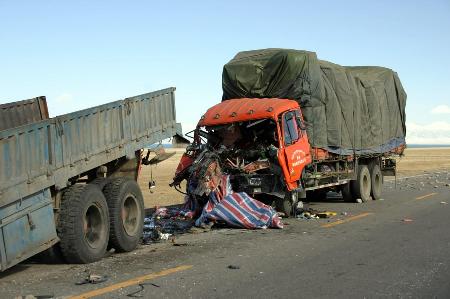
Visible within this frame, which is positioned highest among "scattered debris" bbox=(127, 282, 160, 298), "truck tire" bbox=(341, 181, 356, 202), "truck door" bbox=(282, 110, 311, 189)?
"truck door" bbox=(282, 110, 311, 189)

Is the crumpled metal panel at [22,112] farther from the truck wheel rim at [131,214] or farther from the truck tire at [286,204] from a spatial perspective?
the truck tire at [286,204]

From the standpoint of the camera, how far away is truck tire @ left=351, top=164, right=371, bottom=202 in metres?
17.1

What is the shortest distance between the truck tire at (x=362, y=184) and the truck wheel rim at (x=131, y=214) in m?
9.21

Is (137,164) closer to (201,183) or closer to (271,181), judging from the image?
(201,183)

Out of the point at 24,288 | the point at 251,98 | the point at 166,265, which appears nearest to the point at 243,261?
the point at 166,265

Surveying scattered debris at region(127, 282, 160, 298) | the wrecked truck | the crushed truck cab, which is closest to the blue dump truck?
scattered debris at region(127, 282, 160, 298)

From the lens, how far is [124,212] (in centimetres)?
939

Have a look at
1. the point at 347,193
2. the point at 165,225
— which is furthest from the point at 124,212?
the point at 347,193

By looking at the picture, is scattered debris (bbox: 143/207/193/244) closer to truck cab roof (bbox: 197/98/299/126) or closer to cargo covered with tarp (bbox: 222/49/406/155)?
truck cab roof (bbox: 197/98/299/126)

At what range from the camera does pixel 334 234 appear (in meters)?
10.6

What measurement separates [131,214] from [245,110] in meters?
4.45

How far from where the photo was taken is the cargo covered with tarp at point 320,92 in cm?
1416

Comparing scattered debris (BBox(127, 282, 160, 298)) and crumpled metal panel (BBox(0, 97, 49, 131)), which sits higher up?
crumpled metal panel (BBox(0, 97, 49, 131))

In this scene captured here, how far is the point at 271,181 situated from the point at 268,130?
4.44ft
